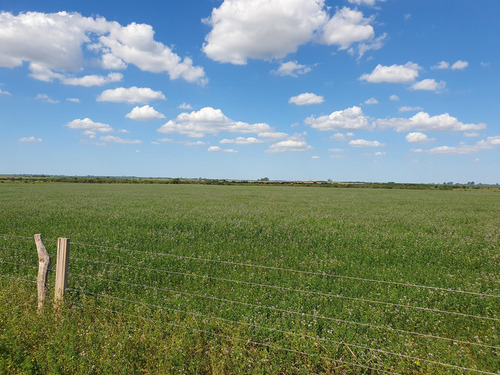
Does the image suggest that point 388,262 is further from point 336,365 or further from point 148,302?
point 148,302

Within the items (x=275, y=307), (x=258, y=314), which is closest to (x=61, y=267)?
(x=258, y=314)

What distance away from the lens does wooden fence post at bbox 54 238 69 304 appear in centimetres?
647

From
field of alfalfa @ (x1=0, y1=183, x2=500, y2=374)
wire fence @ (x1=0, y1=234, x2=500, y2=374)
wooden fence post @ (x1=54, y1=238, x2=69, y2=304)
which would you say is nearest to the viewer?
field of alfalfa @ (x1=0, y1=183, x2=500, y2=374)

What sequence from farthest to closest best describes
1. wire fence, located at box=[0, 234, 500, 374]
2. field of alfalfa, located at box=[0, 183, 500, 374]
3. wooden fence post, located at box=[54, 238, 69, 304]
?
wooden fence post, located at box=[54, 238, 69, 304]
wire fence, located at box=[0, 234, 500, 374]
field of alfalfa, located at box=[0, 183, 500, 374]

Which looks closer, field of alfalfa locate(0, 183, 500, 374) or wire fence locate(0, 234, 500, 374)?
field of alfalfa locate(0, 183, 500, 374)

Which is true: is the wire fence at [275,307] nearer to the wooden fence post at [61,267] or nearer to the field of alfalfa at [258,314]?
the field of alfalfa at [258,314]

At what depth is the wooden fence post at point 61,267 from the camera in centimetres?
647

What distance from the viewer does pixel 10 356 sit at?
5.01 meters

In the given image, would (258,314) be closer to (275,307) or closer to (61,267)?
(275,307)

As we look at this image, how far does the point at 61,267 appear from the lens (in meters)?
6.58

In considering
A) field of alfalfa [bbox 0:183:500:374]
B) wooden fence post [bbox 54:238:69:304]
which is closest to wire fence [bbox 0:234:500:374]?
field of alfalfa [bbox 0:183:500:374]

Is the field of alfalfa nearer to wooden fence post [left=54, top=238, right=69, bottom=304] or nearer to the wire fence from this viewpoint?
the wire fence

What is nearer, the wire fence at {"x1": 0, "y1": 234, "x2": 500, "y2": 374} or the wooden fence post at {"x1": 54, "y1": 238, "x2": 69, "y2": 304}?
the wire fence at {"x1": 0, "y1": 234, "x2": 500, "y2": 374}

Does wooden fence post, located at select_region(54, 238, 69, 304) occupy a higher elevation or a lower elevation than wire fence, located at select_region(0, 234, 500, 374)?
higher
